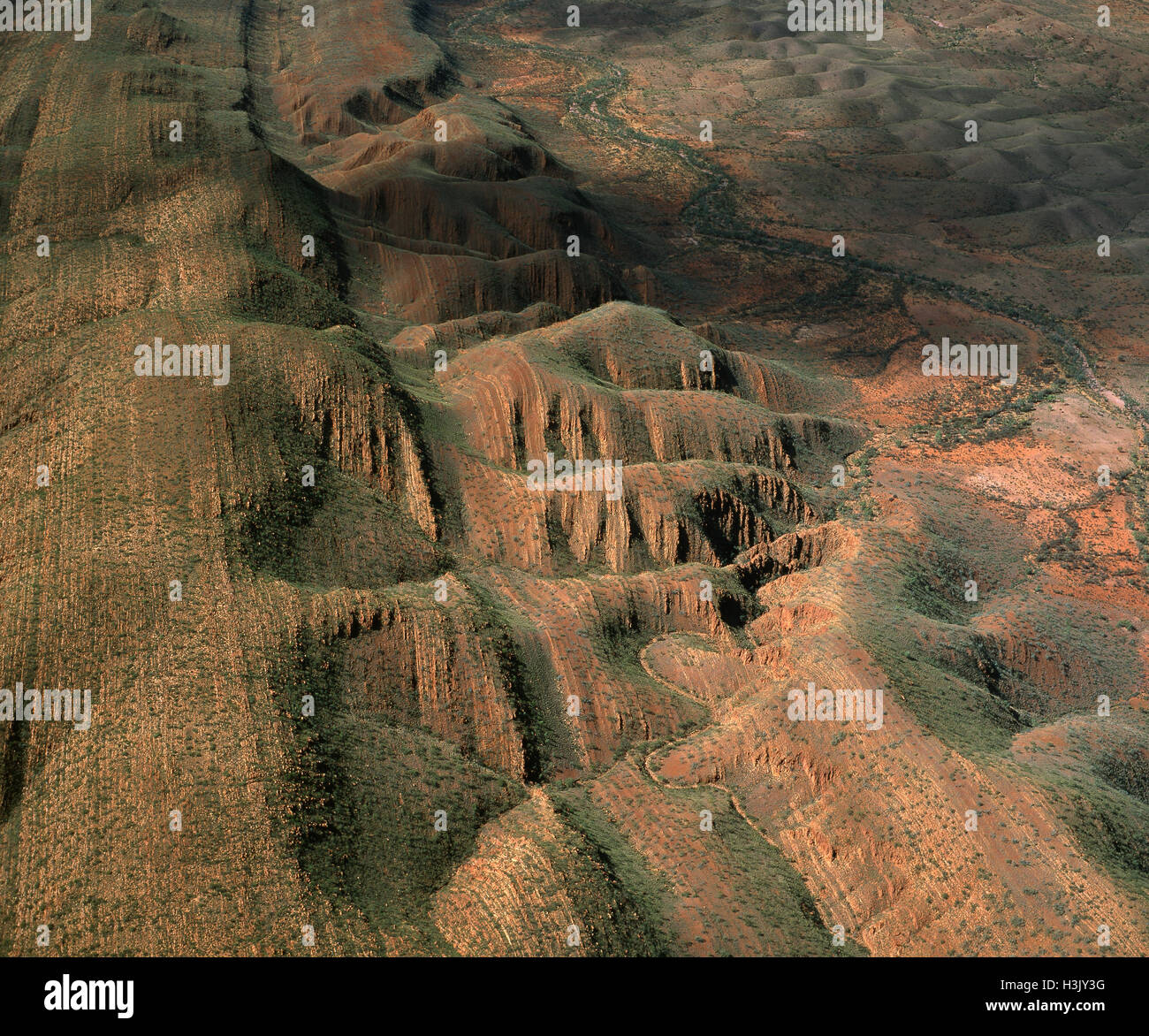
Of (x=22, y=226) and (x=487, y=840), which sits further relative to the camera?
(x=22, y=226)

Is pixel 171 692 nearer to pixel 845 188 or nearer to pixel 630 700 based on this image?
pixel 630 700

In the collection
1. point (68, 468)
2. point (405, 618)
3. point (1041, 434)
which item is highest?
point (68, 468)

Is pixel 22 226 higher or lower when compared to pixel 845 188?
higher

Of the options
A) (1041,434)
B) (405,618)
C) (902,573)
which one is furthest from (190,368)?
(1041,434)

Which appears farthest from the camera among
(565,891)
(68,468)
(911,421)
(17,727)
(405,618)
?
(911,421)

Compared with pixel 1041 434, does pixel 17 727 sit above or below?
above

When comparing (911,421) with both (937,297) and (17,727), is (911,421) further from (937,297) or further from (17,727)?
(17,727)

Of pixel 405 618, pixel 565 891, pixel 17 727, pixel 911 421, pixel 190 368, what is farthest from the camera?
pixel 911 421

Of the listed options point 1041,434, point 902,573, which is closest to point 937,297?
point 1041,434

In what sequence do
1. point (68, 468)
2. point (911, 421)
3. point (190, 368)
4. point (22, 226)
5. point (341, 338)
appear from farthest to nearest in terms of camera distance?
point (911, 421)
point (22, 226)
point (341, 338)
point (190, 368)
point (68, 468)
